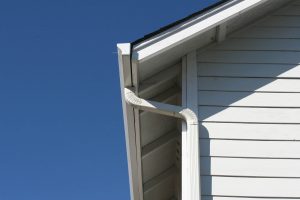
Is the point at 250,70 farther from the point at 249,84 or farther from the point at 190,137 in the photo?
the point at 190,137

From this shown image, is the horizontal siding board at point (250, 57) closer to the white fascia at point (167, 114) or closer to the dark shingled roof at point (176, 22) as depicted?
the dark shingled roof at point (176, 22)

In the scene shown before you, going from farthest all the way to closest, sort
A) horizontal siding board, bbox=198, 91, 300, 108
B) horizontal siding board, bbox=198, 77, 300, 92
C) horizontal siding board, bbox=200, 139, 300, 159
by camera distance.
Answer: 1. horizontal siding board, bbox=198, 77, 300, 92
2. horizontal siding board, bbox=198, 91, 300, 108
3. horizontal siding board, bbox=200, 139, 300, 159

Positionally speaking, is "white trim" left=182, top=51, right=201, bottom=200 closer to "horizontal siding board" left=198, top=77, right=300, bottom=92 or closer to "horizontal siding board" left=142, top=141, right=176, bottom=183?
"horizontal siding board" left=198, top=77, right=300, bottom=92

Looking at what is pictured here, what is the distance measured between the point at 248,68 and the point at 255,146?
898 mm

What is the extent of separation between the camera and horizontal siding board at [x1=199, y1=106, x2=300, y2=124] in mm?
4711

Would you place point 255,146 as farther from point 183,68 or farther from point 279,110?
point 183,68

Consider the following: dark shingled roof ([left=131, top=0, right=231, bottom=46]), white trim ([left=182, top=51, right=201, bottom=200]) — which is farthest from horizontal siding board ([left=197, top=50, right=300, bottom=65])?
dark shingled roof ([left=131, top=0, right=231, bottom=46])

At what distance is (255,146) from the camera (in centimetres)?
457

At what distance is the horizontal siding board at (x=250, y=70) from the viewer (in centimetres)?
506

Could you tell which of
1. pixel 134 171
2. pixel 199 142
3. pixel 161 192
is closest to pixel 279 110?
pixel 199 142

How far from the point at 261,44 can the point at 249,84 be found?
599 millimetres

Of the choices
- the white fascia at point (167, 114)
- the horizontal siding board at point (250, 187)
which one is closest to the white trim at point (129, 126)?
the white fascia at point (167, 114)

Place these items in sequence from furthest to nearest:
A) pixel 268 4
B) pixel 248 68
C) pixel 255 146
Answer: pixel 268 4 → pixel 248 68 → pixel 255 146

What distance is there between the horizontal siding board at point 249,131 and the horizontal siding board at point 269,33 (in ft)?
3.80
